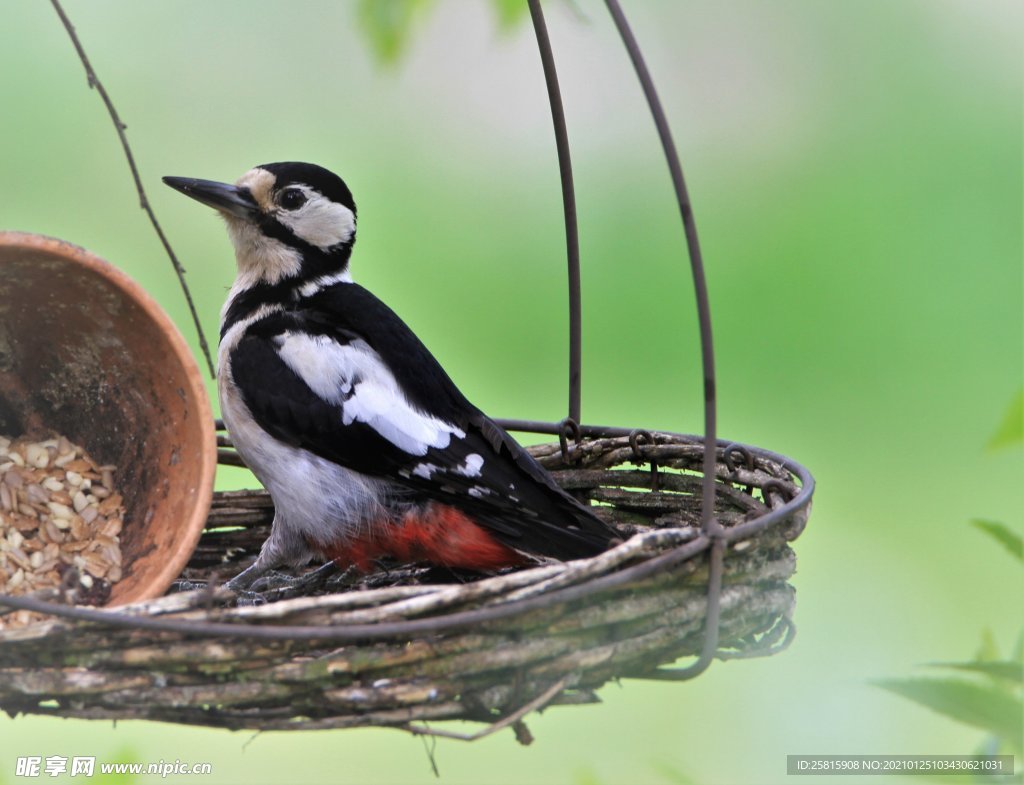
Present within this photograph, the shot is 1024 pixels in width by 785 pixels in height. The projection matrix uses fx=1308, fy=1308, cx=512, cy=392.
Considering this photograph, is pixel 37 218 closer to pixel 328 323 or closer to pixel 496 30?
pixel 328 323

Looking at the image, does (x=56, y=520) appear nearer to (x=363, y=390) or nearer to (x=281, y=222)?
(x=363, y=390)

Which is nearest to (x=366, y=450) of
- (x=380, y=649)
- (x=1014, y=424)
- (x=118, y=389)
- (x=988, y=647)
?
(x=118, y=389)

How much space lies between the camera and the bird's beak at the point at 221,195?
7.33 feet

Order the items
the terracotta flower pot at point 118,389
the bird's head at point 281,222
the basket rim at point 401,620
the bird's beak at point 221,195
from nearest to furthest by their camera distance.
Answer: the basket rim at point 401,620 → the terracotta flower pot at point 118,389 → the bird's beak at point 221,195 → the bird's head at point 281,222

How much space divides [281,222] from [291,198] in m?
0.05

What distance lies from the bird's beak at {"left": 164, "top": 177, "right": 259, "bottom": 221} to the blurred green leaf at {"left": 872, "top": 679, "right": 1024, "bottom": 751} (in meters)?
1.60

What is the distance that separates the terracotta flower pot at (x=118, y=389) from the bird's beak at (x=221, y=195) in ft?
1.03

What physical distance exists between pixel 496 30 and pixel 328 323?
62 cm

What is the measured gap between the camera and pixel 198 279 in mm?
4859

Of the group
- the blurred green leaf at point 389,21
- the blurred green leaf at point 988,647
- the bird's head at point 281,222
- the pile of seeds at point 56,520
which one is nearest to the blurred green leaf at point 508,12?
the blurred green leaf at point 389,21

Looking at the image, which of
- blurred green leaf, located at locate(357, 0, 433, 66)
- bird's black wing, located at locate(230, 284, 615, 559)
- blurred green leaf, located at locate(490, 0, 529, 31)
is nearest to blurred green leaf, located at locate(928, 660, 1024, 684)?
bird's black wing, located at locate(230, 284, 615, 559)

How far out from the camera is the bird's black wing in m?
2.02

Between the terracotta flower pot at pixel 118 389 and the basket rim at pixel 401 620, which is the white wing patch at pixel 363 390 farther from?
the basket rim at pixel 401 620

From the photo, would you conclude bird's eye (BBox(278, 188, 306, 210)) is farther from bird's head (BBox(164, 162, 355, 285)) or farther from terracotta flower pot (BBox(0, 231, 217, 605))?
terracotta flower pot (BBox(0, 231, 217, 605))
